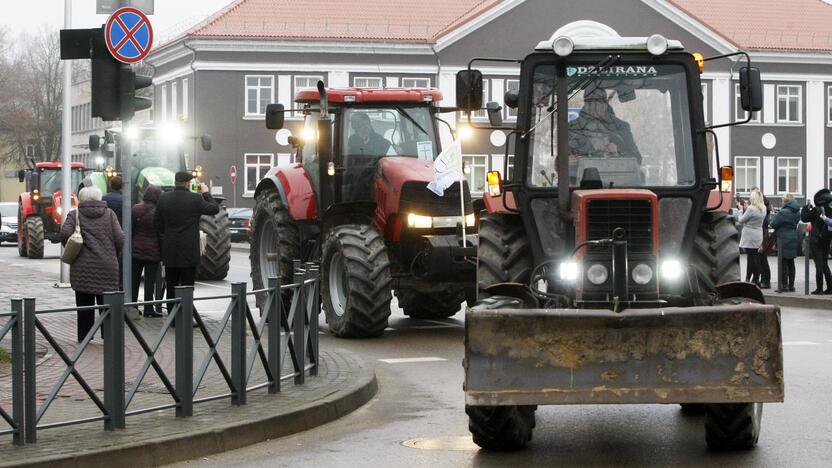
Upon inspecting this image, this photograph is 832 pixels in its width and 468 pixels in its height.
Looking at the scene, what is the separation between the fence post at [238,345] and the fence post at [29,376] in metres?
1.88

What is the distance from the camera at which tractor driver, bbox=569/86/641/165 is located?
10.5 meters

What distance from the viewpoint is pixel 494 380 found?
8875 mm

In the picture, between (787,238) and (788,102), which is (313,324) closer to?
(787,238)

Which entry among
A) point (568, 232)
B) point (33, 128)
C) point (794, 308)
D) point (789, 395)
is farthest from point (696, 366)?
point (33, 128)

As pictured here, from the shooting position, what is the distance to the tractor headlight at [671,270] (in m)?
9.95

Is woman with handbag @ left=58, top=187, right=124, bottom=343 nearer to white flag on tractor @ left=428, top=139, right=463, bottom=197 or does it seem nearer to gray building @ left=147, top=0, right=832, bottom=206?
white flag on tractor @ left=428, top=139, right=463, bottom=197

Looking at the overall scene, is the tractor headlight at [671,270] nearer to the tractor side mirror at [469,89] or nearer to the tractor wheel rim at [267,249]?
the tractor side mirror at [469,89]

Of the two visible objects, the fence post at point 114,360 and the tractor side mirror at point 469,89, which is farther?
the tractor side mirror at point 469,89

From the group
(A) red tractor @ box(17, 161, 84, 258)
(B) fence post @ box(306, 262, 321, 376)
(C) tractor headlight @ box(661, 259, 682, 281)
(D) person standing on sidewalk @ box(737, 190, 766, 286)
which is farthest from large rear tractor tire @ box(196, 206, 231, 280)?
(C) tractor headlight @ box(661, 259, 682, 281)

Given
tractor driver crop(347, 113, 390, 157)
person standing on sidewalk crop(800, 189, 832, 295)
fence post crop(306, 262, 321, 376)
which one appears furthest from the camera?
person standing on sidewalk crop(800, 189, 832, 295)

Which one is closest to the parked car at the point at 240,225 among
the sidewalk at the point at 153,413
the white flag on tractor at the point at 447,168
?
the white flag on tractor at the point at 447,168

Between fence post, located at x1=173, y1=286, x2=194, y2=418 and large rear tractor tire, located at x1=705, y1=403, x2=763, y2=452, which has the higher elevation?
fence post, located at x1=173, y1=286, x2=194, y2=418

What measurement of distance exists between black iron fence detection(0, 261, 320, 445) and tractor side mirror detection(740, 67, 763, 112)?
12.0 feet

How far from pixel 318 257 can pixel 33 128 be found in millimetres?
89138
